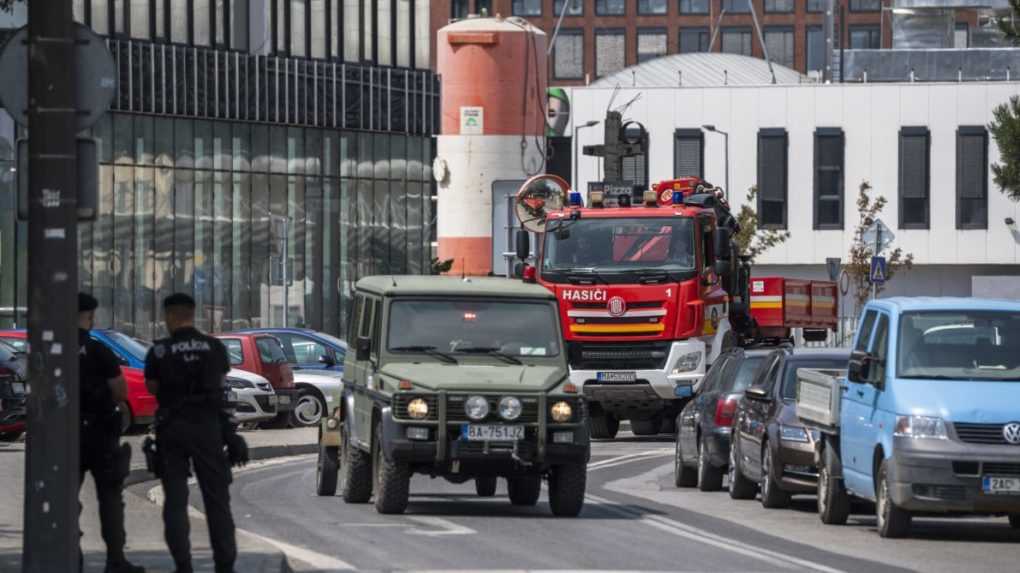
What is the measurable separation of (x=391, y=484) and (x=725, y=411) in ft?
17.1

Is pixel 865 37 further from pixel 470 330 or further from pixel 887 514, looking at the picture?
pixel 887 514

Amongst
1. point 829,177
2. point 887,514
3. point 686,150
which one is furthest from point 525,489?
point 686,150

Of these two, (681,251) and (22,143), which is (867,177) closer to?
(681,251)

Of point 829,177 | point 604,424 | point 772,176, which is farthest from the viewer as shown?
point 772,176

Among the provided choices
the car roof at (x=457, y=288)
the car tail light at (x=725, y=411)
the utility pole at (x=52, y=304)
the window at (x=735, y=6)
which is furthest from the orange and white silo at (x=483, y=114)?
the window at (x=735, y=6)

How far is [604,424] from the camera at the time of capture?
118ft

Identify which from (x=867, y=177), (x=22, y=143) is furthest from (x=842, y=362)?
(x=867, y=177)

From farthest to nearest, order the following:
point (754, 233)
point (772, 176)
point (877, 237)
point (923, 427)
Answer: point (772, 176) < point (754, 233) < point (877, 237) < point (923, 427)

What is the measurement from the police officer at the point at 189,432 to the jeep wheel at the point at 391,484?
20.5ft

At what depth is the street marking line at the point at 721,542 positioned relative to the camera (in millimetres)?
→ 14823

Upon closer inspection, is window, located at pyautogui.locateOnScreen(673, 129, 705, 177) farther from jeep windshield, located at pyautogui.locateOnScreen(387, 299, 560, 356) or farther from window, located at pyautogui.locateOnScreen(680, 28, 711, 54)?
jeep windshield, located at pyautogui.locateOnScreen(387, 299, 560, 356)

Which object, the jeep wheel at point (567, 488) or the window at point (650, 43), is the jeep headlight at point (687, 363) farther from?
the window at point (650, 43)

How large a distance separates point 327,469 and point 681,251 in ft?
39.8

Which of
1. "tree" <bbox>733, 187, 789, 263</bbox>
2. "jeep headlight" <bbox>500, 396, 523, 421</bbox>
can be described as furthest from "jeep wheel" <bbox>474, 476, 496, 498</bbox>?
"tree" <bbox>733, 187, 789, 263</bbox>
